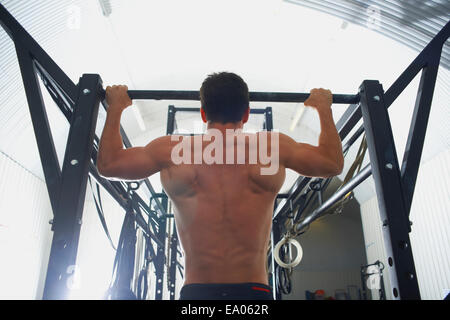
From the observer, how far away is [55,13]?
4.97 m

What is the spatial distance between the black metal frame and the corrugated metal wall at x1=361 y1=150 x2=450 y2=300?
18.7ft

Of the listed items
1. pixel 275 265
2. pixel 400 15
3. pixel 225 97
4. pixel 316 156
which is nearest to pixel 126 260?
pixel 225 97

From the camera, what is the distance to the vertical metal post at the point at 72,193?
4.13ft

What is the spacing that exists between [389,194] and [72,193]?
1302 mm

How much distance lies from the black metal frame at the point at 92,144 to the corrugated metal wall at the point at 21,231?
6.00m

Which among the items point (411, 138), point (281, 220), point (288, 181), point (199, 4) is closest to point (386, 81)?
point (281, 220)

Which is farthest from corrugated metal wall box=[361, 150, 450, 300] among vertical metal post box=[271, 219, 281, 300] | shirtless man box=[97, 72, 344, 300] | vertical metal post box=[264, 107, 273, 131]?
shirtless man box=[97, 72, 344, 300]

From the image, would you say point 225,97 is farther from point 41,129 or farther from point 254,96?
point 41,129

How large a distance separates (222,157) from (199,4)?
229 inches

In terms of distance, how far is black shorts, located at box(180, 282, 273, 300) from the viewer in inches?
51.1

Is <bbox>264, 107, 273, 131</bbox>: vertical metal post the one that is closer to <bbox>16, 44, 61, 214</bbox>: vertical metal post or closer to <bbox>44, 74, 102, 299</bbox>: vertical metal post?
<bbox>44, 74, 102, 299</bbox>: vertical metal post

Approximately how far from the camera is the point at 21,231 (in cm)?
732

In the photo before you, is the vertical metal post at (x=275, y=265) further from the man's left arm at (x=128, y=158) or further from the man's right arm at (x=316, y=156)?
the man's left arm at (x=128, y=158)

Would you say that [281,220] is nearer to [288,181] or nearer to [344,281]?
[288,181]
